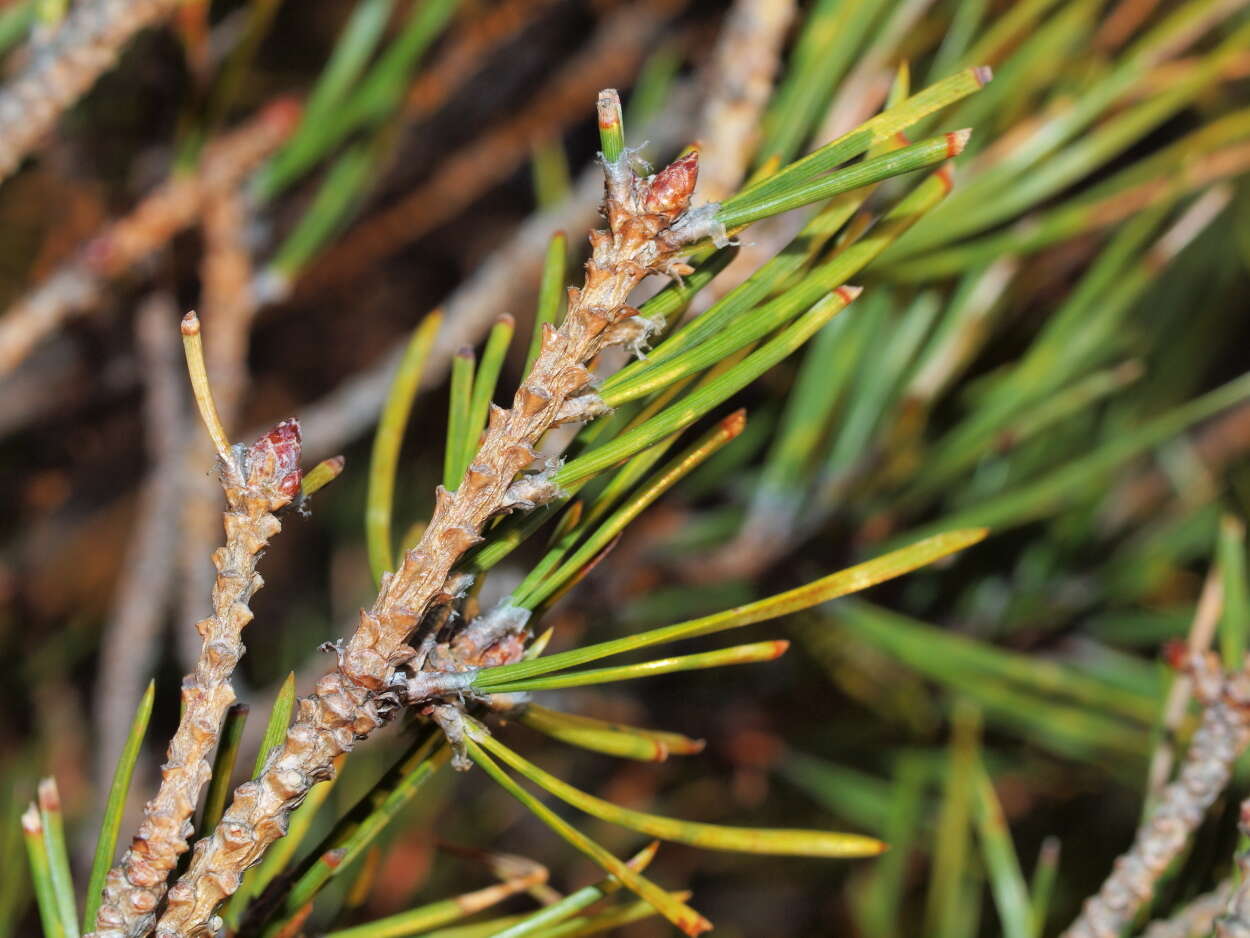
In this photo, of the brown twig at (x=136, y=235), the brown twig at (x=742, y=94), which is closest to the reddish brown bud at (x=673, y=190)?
the brown twig at (x=742, y=94)

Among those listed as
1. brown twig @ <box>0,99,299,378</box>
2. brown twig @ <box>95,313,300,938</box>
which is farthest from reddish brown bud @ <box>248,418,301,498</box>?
brown twig @ <box>0,99,299,378</box>

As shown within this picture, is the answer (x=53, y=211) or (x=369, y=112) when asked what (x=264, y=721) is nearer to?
(x=369, y=112)

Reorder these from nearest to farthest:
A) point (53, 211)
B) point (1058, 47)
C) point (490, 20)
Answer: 1. point (1058, 47)
2. point (490, 20)
3. point (53, 211)

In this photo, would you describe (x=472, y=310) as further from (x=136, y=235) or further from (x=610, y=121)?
(x=610, y=121)

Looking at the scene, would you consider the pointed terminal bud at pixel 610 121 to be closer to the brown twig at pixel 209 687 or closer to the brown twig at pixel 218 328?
the brown twig at pixel 209 687

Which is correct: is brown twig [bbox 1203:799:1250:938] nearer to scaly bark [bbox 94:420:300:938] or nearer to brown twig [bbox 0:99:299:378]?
scaly bark [bbox 94:420:300:938]

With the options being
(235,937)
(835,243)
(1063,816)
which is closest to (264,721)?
(235,937)
